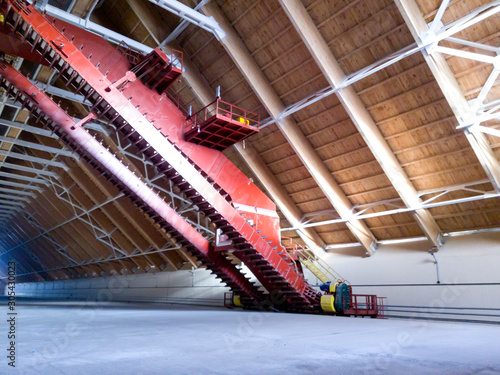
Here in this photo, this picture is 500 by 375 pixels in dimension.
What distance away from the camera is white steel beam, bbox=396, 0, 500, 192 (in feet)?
43.7

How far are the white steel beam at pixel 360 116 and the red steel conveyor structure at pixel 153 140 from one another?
19.7 feet

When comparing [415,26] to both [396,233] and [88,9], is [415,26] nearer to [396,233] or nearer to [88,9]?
[396,233]

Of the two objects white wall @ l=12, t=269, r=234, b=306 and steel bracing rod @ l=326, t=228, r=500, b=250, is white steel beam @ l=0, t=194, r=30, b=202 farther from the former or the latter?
steel bracing rod @ l=326, t=228, r=500, b=250

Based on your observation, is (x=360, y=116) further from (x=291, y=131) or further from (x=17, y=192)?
(x=17, y=192)

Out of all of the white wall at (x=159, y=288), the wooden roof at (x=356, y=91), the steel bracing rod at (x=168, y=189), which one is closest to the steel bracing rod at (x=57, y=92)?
the wooden roof at (x=356, y=91)

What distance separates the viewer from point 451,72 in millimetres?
15188

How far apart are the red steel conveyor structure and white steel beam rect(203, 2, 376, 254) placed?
10.0 ft

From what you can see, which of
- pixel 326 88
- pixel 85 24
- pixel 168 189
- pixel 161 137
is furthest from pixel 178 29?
pixel 168 189

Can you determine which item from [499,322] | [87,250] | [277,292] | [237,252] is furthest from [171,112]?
[87,250]

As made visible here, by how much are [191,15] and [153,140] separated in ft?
18.1

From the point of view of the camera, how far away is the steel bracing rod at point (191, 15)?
1538cm

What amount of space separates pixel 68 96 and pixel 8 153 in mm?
9359

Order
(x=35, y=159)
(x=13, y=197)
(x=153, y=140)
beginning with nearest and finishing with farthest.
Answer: (x=153, y=140) < (x=35, y=159) < (x=13, y=197)

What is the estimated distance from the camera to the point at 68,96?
2019cm
